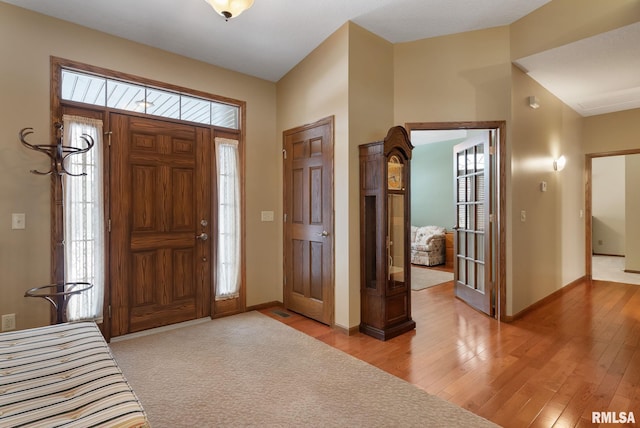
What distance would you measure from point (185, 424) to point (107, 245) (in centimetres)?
193

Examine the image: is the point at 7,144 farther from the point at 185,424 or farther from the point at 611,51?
the point at 611,51

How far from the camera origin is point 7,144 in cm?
262

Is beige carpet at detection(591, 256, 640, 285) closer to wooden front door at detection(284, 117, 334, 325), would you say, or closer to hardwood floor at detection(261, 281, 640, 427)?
hardwood floor at detection(261, 281, 640, 427)

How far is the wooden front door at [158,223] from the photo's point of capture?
124 inches

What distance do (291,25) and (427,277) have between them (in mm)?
4631

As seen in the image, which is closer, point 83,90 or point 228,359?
point 228,359

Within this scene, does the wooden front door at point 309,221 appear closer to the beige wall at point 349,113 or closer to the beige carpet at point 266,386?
the beige wall at point 349,113

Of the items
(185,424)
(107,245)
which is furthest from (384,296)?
(107,245)

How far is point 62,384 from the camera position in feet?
4.52

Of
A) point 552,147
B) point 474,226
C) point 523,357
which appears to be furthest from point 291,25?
Result: point 552,147

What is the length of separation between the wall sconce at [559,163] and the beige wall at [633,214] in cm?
285

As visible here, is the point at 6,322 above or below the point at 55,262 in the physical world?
below

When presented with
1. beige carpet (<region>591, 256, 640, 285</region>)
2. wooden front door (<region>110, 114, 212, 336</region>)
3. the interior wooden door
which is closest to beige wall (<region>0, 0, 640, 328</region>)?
the interior wooden door

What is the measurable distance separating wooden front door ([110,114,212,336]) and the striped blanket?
1.35 m
